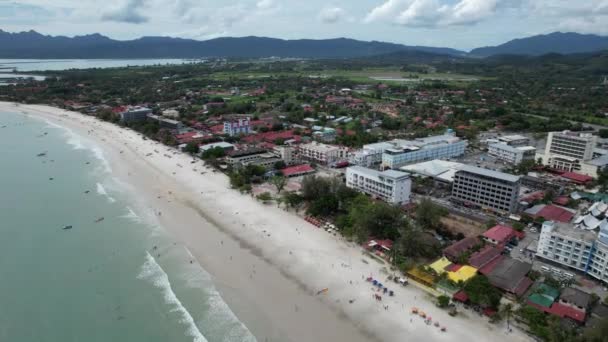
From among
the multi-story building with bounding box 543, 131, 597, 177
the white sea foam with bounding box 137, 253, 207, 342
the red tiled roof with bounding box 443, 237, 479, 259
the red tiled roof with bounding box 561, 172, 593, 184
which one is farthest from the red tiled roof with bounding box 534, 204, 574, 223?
the white sea foam with bounding box 137, 253, 207, 342

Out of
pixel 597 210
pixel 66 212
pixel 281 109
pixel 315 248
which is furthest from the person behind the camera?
pixel 281 109

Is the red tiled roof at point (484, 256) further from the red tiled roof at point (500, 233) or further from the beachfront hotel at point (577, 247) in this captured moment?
the beachfront hotel at point (577, 247)

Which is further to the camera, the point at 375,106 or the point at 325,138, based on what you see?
the point at 375,106

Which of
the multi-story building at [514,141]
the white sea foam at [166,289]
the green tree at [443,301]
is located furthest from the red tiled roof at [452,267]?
the multi-story building at [514,141]

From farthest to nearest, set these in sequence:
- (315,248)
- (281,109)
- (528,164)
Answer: (281,109) < (528,164) < (315,248)

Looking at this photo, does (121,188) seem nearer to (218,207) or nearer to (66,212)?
(66,212)

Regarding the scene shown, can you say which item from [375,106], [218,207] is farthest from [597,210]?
[375,106]
